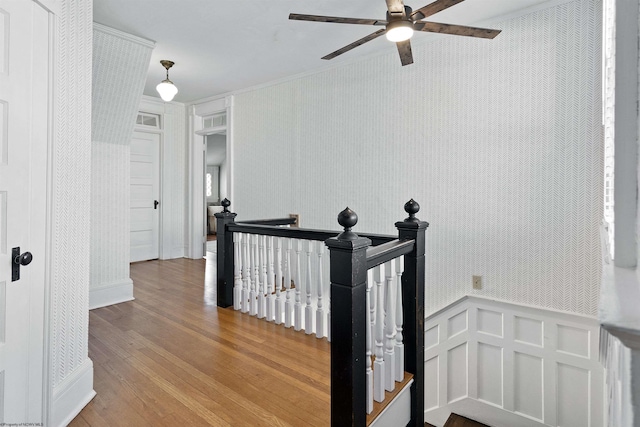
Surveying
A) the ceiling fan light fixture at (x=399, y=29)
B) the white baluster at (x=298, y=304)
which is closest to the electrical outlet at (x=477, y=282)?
the white baluster at (x=298, y=304)

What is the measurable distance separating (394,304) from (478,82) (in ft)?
7.61

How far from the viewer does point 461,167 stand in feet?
10.6

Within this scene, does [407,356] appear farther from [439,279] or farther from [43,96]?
[43,96]

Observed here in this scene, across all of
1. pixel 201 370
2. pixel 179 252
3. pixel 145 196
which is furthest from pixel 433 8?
pixel 179 252

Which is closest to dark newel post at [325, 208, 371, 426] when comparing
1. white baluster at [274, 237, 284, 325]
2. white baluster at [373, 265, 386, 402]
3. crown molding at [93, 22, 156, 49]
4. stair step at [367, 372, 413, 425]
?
stair step at [367, 372, 413, 425]

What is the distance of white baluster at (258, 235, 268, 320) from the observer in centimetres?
286

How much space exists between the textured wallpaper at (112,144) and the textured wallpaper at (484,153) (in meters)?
1.92

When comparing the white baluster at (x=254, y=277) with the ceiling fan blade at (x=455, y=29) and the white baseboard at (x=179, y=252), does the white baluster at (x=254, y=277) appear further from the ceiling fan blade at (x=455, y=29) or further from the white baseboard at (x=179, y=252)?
the white baseboard at (x=179, y=252)

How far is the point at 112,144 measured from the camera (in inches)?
142

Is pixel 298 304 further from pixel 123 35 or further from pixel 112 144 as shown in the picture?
pixel 123 35

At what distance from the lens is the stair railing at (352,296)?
1.42 m

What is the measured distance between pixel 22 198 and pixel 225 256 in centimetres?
180

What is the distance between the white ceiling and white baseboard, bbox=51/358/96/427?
2674mm

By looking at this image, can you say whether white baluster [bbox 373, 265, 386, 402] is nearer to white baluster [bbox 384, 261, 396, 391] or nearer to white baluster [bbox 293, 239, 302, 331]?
white baluster [bbox 384, 261, 396, 391]
